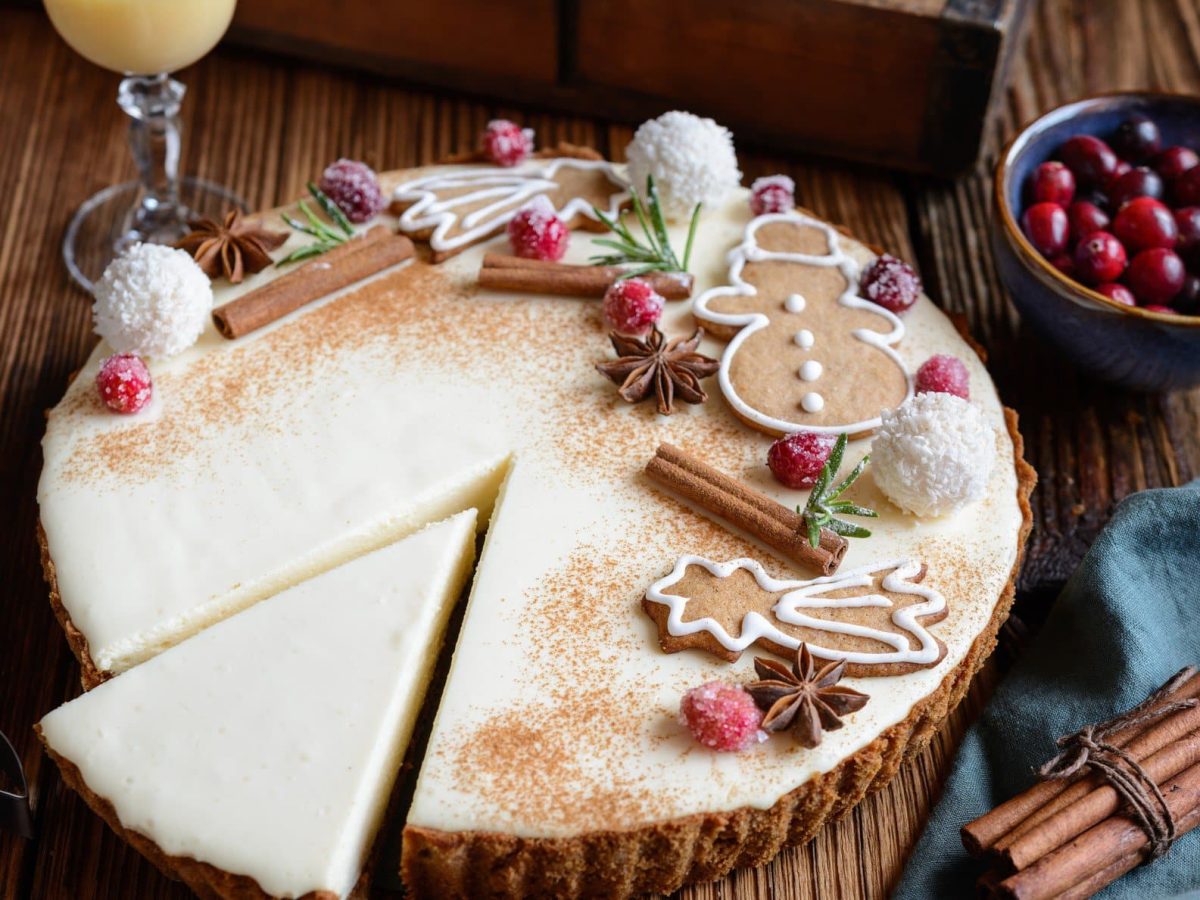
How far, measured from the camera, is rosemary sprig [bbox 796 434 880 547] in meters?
2.68

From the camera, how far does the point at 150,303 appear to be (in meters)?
2.99

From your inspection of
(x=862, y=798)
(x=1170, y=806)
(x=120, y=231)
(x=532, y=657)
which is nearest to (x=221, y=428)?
(x=532, y=657)

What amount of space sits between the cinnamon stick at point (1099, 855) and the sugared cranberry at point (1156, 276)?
1.17 meters

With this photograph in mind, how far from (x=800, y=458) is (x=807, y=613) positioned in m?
0.36

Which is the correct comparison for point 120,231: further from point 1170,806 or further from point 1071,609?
point 1170,806

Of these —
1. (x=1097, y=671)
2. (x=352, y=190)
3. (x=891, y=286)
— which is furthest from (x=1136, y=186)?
(x=352, y=190)

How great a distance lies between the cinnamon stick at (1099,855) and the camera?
2.46 meters

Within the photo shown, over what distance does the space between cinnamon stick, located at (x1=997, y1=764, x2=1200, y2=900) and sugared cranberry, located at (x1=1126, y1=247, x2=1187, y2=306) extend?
1.17m

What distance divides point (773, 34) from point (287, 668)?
2.35m

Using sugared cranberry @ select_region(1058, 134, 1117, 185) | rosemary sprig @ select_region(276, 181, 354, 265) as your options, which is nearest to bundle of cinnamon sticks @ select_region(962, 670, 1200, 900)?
sugared cranberry @ select_region(1058, 134, 1117, 185)

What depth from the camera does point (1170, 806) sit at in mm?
2574

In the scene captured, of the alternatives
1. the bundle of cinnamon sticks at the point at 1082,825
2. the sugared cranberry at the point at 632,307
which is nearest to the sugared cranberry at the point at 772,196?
the sugared cranberry at the point at 632,307

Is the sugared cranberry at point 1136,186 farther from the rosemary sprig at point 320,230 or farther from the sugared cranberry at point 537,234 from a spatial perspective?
the rosemary sprig at point 320,230

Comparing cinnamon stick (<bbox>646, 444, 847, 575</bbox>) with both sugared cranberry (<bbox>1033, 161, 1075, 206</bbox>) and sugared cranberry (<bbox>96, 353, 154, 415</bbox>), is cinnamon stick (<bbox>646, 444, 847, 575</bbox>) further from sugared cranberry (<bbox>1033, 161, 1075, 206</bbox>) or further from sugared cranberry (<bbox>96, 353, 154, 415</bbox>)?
sugared cranberry (<bbox>1033, 161, 1075, 206</bbox>)
